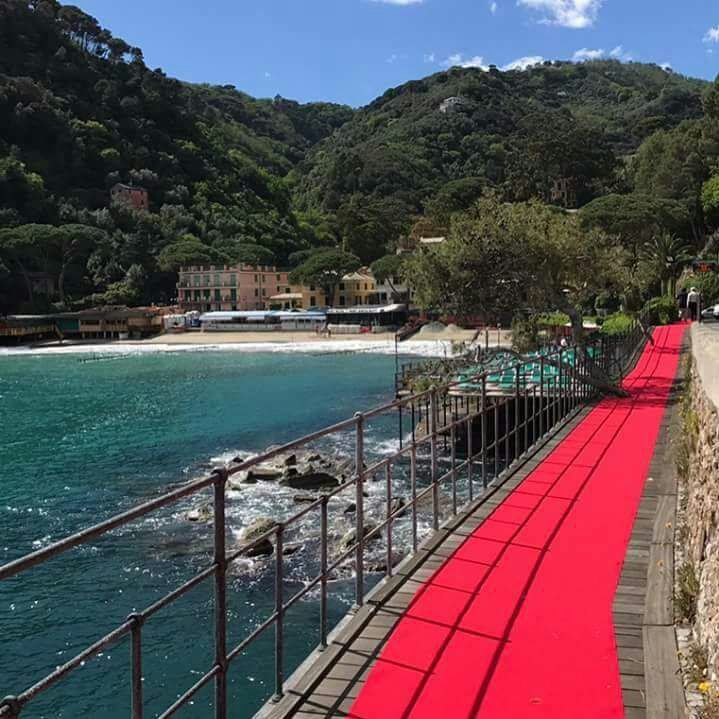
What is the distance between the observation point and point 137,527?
51.9 ft

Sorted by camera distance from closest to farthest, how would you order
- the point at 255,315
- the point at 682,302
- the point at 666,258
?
the point at 682,302 → the point at 666,258 → the point at 255,315

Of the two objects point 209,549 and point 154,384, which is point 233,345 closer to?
point 154,384

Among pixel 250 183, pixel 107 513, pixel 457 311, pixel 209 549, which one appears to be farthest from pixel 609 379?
pixel 250 183

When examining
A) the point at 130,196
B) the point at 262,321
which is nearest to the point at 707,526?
the point at 262,321

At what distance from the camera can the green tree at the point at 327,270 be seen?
283ft

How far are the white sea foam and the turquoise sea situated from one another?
20176mm

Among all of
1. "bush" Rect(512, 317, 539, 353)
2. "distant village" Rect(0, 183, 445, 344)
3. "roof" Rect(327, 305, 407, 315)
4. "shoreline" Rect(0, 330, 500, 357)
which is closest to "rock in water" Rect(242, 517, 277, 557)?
"bush" Rect(512, 317, 539, 353)

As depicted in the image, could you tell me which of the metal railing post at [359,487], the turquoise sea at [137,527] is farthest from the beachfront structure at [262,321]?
the metal railing post at [359,487]

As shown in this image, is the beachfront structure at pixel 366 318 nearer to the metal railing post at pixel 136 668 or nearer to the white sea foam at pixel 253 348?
the white sea foam at pixel 253 348

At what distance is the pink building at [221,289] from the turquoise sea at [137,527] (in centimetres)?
4976

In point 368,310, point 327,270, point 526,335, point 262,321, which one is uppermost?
point 327,270

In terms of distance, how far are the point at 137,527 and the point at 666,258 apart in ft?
167

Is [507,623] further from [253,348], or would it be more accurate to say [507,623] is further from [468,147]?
[468,147]

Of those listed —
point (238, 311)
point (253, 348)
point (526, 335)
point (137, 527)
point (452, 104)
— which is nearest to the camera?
point (137, 527)
